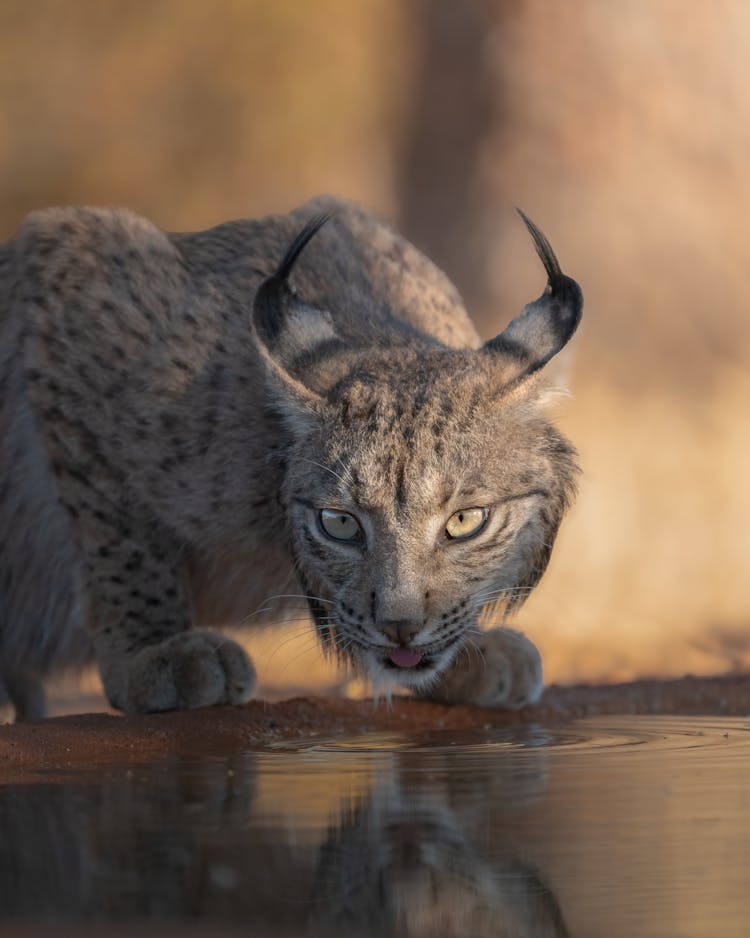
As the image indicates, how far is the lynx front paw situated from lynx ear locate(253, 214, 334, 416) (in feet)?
2.35

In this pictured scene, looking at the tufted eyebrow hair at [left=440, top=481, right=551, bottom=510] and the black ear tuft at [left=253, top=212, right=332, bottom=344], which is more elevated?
the black ear tuft at [left=253, top=212, right=332, bottom=344]

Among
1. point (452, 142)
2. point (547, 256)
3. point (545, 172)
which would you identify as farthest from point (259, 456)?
point (452, 142)

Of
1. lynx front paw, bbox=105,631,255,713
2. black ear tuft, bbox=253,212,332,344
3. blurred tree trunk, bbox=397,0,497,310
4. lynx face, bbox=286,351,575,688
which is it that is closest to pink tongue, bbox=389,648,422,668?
lynx face, bbox=286,351,575,688

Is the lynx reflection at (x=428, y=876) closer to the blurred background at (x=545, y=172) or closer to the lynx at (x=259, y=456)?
the lynx at (x=259, y=456)

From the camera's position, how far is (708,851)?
204 centimetres

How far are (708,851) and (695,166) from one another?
6.89m

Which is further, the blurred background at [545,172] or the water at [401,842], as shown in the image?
the blurred background at [545,172]

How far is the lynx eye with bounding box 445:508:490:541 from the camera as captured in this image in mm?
3395

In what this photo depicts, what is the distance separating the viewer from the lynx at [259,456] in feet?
11.2

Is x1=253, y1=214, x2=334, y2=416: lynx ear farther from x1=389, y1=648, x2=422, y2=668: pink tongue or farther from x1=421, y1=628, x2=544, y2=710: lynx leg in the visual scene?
x1=421, y1=628, x2=544, y2=710: lynx leg

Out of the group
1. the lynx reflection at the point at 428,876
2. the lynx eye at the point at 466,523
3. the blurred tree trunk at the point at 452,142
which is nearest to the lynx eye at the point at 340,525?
the lynx eye at the point at 466,523

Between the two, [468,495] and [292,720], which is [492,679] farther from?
[468,495]

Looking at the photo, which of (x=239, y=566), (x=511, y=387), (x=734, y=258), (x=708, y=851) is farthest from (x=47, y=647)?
(x=734, y=258)

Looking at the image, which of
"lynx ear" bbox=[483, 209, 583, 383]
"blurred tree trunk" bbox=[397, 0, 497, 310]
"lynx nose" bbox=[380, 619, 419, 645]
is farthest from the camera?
"blurred tree trunk" bbox=[397, 0, 497, 310]
